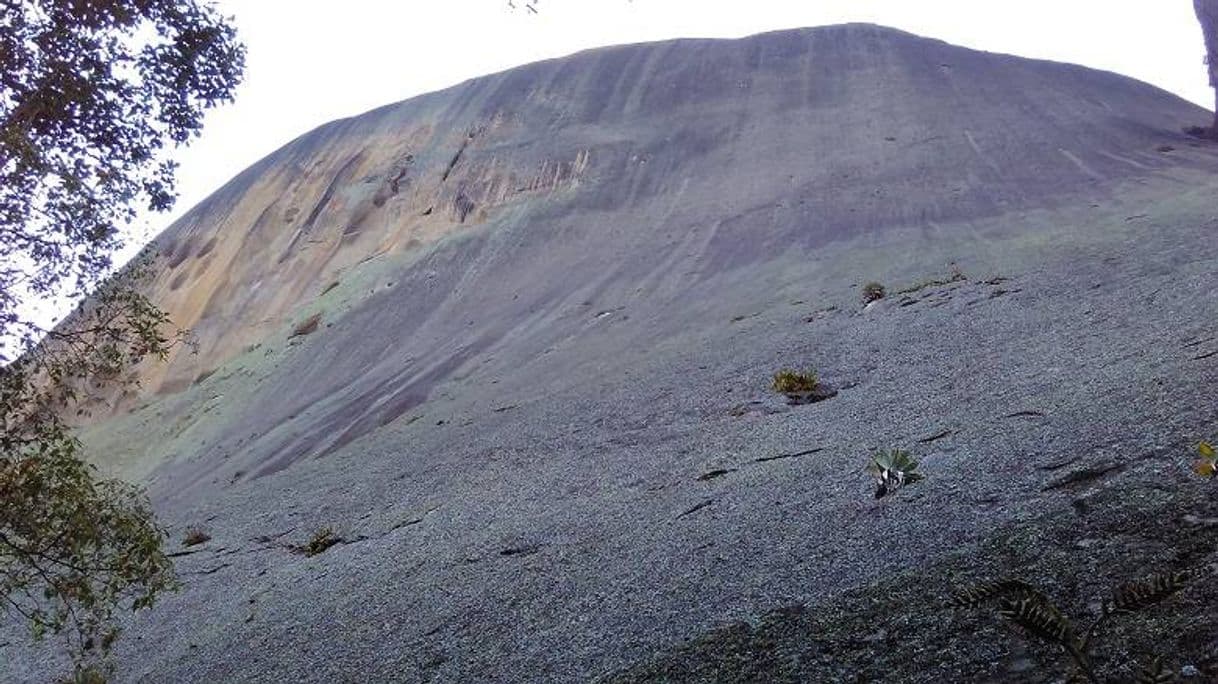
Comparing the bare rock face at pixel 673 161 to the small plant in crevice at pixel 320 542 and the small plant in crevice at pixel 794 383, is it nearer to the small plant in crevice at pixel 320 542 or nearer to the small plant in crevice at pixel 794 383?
the small plant in crevice at pixel 794 383

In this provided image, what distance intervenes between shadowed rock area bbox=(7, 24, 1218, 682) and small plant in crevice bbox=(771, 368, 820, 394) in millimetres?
221

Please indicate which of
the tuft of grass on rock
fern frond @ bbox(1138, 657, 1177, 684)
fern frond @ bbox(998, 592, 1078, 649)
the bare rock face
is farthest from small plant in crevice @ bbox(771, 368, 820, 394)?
the bare rock face

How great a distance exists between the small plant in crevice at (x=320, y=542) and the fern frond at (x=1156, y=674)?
28.1ft

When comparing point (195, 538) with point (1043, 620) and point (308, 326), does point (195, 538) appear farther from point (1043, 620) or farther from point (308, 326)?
point (308, 326)

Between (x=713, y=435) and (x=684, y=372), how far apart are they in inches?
132

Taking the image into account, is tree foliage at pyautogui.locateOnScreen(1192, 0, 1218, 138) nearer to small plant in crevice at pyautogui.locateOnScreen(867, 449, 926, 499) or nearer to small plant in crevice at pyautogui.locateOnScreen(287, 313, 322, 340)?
small plant in crevice at pyautogui.locateOnScreen(287, 313, 322, 340)

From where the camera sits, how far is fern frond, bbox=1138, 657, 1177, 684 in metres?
3.53

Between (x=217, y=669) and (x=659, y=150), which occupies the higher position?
(x=659, y=150)

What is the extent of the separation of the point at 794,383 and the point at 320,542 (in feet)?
18.5

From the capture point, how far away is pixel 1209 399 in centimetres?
735

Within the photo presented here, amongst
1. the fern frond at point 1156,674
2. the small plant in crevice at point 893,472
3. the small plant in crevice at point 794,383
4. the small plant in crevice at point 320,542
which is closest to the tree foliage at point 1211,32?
the small plant in crevice at point 794,383

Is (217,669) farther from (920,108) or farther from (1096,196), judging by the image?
(920,108)

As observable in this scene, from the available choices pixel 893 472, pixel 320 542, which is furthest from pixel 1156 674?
pixel 320 542

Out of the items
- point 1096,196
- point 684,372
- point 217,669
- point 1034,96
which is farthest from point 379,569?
point 1034,96
